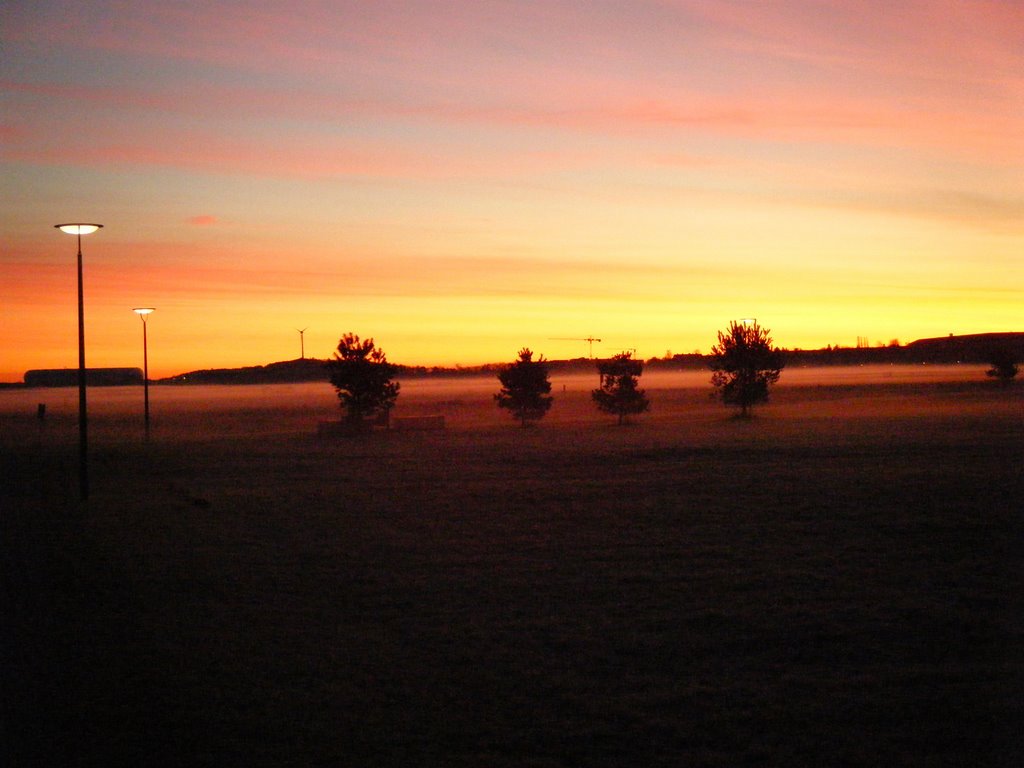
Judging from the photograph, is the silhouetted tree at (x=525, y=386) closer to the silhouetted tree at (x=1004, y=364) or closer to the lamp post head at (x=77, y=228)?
the lamp post head at (x=77, y=228)

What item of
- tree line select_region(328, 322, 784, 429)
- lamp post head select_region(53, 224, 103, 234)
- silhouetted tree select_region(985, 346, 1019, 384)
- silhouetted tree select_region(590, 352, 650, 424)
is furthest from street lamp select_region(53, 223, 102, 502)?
silhouetted tree select_region(985, 346, 1019, 384)

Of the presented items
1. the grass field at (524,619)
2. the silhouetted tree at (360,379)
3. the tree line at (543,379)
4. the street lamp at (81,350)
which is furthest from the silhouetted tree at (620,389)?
the street lamp at (81,350)

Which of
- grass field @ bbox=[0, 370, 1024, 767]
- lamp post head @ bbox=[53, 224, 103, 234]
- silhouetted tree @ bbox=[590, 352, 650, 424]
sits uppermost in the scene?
lamp post head @ bbox=[53, 224, 103, 234]

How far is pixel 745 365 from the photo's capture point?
190 ft

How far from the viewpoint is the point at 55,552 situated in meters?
16.3

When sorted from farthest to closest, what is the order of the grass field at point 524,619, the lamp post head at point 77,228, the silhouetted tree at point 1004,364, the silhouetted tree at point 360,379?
the silhouetted tree at point 1004,364 < the silhouetted tree at point 360,379 < the lamp post head at point 77,228 < the grass field at point 524,619

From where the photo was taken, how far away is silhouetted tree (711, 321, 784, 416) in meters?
57.6

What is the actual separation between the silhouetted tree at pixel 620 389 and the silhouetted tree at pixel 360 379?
11.8 meters

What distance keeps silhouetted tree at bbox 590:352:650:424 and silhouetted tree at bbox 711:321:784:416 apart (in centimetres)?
442

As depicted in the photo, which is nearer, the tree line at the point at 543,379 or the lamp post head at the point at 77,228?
the lamp post head at the point at 77,228

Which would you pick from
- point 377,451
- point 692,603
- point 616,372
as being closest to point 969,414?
point 616,372

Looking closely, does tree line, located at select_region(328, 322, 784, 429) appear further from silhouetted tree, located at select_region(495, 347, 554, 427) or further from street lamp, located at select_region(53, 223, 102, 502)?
street lamp, located at select_region(53, 223, 102, 502)

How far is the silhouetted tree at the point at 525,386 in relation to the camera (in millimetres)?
54406

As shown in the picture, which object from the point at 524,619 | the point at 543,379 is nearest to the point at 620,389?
the point at 543,379
